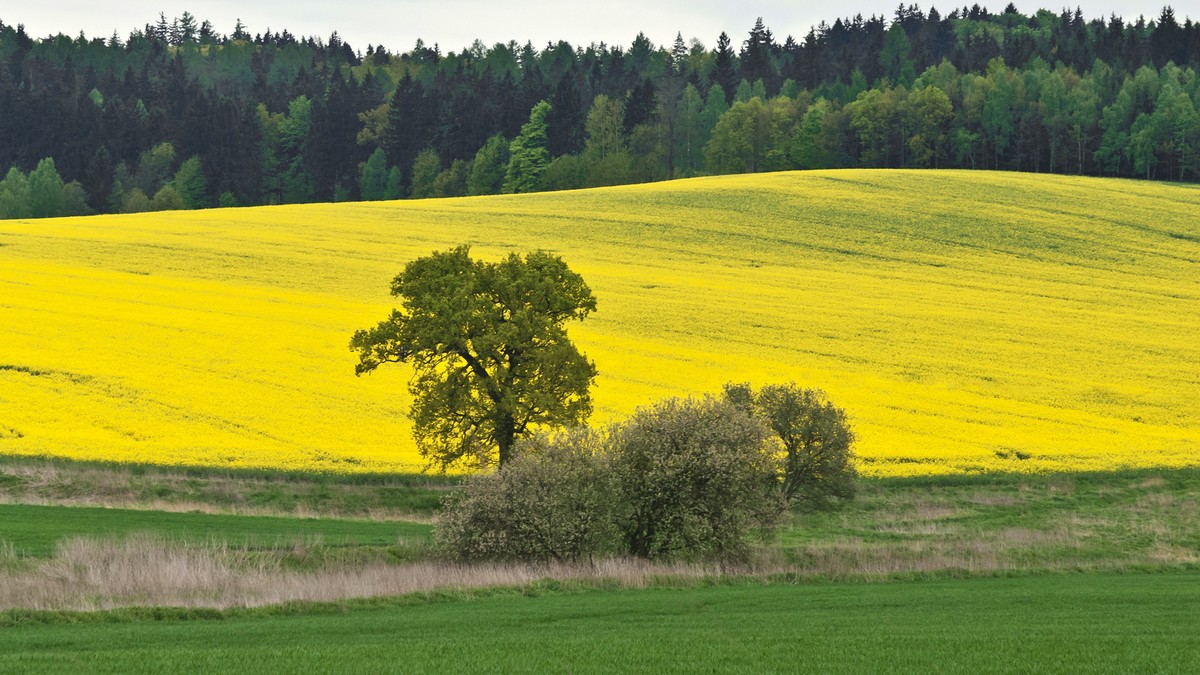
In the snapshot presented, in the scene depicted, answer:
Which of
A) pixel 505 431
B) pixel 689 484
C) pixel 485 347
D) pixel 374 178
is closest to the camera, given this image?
pixel 689 484

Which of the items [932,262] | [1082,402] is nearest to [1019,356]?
[1082,402]

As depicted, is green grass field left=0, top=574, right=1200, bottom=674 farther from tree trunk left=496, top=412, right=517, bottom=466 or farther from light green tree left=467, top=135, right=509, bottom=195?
light green tree left=467, top=135, right=509, bottom=195

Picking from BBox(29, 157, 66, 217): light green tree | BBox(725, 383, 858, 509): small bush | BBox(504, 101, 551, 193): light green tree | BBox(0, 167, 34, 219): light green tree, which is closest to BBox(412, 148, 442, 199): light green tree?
BBox(504, 101, 551, 193): light green tree

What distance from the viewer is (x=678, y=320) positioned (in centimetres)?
5153

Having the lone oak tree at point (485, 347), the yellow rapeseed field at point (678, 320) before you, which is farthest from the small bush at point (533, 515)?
the yellow rapeseed field at point (678, 320)

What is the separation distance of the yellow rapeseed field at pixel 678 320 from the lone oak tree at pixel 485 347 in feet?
9.64

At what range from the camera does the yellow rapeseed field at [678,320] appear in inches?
1439

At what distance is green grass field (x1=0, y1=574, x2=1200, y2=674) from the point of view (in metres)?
12.3

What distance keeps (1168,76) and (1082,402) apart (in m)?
99.7

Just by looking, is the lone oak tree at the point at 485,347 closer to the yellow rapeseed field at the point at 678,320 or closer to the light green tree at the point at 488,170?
the yellow rapeseed field at the point at 678,320

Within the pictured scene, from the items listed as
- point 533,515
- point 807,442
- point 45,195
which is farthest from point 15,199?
point 533,515

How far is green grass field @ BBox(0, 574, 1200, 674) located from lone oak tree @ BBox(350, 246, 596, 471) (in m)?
Result: 11.9

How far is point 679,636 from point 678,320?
37624 mm

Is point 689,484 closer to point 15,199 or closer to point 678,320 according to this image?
point 678,320
